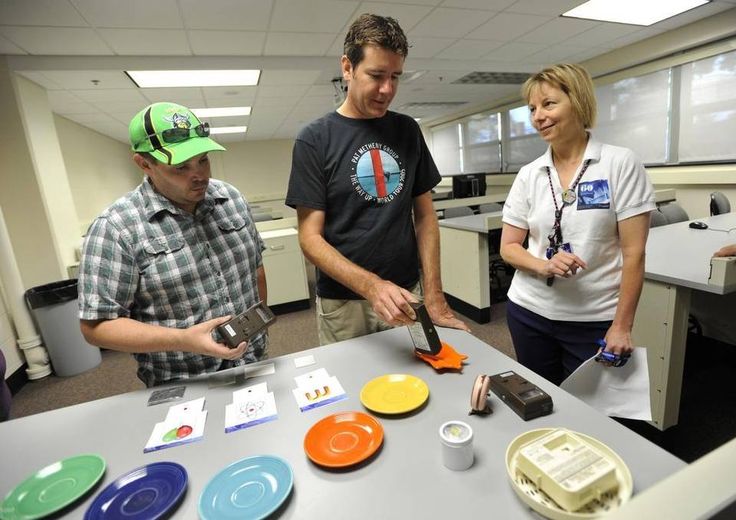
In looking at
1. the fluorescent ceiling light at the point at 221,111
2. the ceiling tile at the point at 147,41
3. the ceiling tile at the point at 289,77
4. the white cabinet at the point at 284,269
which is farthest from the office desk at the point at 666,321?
the fluorescent ceiling light at the point at 221,111

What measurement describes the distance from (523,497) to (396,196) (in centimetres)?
86

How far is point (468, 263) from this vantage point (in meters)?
3.31

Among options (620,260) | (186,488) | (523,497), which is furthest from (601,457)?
(620,260)

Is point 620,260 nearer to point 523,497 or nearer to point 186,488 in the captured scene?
point 523,497

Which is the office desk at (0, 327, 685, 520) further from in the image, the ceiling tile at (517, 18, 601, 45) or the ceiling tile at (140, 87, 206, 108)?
the ceiling tile at (140, 87, 206, 108)

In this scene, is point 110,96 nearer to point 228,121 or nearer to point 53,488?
point 228,121

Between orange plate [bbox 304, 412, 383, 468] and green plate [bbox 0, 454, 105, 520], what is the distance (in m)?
0.40

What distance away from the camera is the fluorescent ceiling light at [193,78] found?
396 cm

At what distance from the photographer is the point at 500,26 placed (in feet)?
11.9

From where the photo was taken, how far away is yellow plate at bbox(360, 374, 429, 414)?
83 centimetres

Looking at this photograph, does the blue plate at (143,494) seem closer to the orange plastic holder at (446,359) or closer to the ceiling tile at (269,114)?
the orange plastic holder at (446,359)

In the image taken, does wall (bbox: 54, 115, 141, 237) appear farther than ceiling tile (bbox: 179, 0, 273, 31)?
Yes

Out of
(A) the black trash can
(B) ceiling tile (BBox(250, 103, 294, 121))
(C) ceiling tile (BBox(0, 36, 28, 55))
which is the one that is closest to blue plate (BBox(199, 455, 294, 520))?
(A) the black trash can

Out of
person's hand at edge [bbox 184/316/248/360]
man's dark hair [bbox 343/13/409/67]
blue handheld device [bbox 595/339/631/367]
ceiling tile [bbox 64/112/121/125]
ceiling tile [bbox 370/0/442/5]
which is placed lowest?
blue handheld device [bbox 595/339/631/367]
